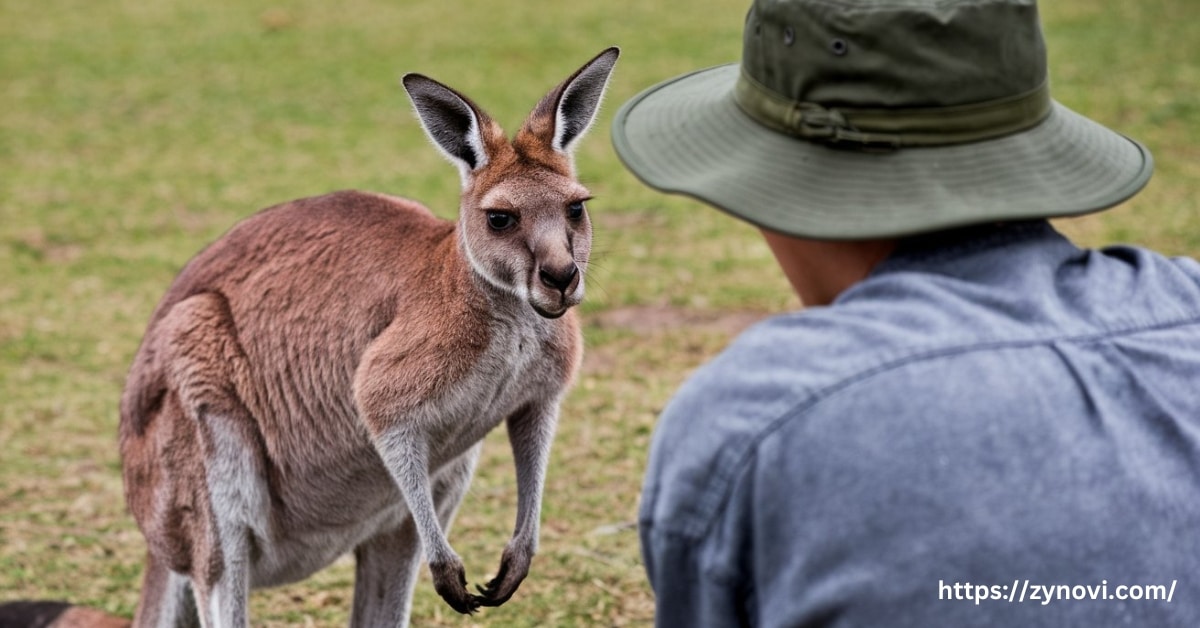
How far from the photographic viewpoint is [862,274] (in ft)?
5.04

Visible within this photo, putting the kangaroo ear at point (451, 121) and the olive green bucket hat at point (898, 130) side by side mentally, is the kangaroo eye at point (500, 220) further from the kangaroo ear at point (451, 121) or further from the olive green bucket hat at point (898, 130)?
the olive green bucket hat at point (898, 130)

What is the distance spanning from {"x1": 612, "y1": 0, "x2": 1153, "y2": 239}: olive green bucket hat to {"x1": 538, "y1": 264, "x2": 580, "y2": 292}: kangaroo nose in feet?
3.20

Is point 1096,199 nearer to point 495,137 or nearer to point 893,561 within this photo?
point 893,561

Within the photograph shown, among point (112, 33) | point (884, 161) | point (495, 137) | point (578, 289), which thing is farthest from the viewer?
point (112, 33)

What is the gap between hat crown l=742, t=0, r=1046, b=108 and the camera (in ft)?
4.56

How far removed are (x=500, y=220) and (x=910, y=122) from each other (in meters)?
1.36

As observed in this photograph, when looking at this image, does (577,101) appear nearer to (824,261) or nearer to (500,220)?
(500,220)

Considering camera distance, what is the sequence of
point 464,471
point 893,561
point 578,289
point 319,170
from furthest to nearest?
1. point 319,170
2. point 464,471
3. point 578,289
4. point 893,561

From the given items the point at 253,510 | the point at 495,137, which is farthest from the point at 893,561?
the point at 253,510

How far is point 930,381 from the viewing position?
4.18 ft

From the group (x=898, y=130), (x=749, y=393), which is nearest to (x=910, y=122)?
(x=898, y=130)

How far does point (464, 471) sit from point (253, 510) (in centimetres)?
44

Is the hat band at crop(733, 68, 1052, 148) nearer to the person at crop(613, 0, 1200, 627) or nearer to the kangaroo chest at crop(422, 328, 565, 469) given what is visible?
the person at crop(613, 0, 1200, 627)

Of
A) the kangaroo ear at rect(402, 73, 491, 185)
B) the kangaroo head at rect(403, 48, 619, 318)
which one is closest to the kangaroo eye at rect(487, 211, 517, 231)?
the kangaroo head at rect(403, 48, 619, 318)
